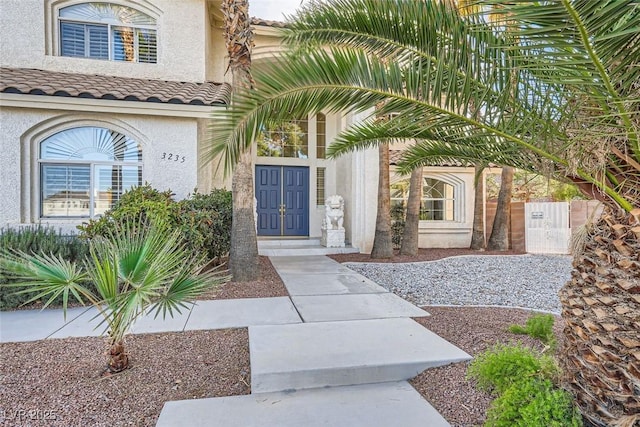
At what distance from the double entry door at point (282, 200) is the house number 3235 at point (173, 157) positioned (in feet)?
15.0

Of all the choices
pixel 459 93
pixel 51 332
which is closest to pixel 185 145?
pixel 51 332

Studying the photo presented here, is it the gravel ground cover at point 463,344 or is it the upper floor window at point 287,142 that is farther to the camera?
the upper floor window at point 287,142

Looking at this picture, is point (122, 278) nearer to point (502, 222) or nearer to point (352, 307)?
point (352, 307)

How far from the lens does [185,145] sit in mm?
9555

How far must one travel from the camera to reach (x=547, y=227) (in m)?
13.3

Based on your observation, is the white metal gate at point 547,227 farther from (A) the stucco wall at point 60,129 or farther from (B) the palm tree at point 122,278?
(B) the palm tree at point 122,278

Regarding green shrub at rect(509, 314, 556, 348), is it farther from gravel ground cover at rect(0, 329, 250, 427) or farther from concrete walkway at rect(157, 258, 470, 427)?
gravel ground cover at rect(0, 329, 250, 427)

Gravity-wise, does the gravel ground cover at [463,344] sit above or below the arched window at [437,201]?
below

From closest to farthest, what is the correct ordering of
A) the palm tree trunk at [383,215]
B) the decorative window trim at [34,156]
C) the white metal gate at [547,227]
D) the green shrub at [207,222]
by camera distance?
the green shrub at [207,222], the decorative window trim at [34,156], the palm tree trunk at [383,215], the white metal gate at [547,227]

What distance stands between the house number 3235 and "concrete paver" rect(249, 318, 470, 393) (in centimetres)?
634

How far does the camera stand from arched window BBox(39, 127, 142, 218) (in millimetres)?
9055

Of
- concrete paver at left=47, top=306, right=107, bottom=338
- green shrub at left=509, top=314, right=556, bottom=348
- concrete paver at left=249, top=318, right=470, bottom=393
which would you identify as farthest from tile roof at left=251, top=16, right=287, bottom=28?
green shrub at left=509, top=314, right=556, bottom=348

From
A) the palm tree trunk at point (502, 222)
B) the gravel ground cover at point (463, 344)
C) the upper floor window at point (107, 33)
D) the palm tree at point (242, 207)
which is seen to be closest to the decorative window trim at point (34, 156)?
the upper floor window at point (107, 33)

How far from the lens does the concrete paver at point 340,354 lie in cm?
341
